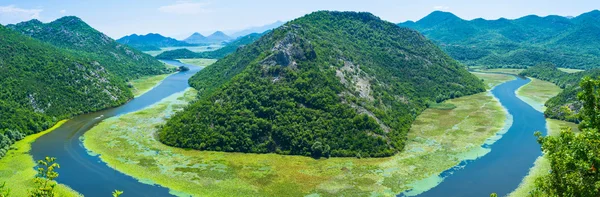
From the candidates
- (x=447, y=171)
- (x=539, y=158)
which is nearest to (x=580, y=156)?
(x=447, y=171)

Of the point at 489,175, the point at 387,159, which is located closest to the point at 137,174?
the point at 387,159

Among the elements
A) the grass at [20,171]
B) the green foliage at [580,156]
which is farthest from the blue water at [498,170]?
the grass at [20,171]

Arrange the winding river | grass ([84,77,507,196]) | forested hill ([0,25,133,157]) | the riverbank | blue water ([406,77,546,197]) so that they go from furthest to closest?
forested hill ([0,25,133,157])
the winding river
grass ([84,77,507,196])
blue water ([406,77,546,197])
the riverbank

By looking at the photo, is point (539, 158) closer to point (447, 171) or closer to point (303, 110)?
point (447, 171)

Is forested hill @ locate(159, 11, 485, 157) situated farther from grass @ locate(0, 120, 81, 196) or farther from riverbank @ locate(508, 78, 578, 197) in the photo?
grass @ locate(0, 120, 81, 196)

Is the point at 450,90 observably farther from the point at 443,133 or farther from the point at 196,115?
the point at 196,115

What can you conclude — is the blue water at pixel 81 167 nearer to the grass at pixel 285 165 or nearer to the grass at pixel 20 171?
the grass at pixel 20 171

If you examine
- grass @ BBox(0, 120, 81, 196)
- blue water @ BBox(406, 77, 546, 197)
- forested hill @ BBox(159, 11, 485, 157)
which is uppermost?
forested hill @ BBox(159, 11, 485, 157)

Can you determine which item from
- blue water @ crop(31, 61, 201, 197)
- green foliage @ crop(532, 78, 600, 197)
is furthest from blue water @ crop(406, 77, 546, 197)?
blue water @ crop(31, 61, 201, 197)
